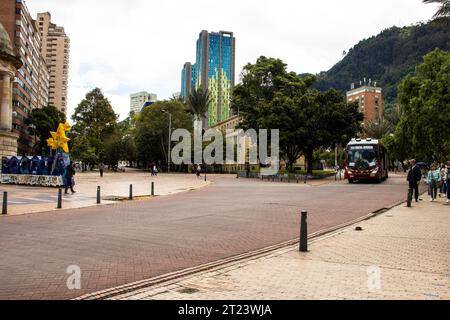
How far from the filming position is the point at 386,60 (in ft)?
613

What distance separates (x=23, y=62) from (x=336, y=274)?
3683 inches

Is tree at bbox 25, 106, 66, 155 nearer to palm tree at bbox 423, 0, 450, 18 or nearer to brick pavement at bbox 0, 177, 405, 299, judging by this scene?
brick pavement at bbox 0, 177, 405, 299

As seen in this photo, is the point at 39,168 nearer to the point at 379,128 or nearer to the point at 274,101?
the point at 274,101

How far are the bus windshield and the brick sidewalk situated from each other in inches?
972

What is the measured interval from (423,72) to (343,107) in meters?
8.80

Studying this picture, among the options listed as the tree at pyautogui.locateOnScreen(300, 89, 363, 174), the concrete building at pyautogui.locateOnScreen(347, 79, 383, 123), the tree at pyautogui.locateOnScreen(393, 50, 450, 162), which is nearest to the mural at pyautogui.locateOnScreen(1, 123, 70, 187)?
the tree at pyautogui.locateOnScreen(300, 89, 363, 174)

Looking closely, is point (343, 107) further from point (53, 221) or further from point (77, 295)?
point (77, 295)

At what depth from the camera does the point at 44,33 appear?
168750mm

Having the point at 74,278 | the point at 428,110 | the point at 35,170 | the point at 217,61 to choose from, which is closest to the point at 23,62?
the point at 35,170

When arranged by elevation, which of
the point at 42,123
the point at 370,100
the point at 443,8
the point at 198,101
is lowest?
the point at 443,8

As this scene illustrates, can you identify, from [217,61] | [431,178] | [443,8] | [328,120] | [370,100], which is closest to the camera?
[431,178]

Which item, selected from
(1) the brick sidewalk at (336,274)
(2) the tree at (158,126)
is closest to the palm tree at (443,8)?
(1) the brick sidewalk at (336,274)

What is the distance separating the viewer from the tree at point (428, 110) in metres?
30.7

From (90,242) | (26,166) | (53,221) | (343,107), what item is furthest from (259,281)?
(343,107)
